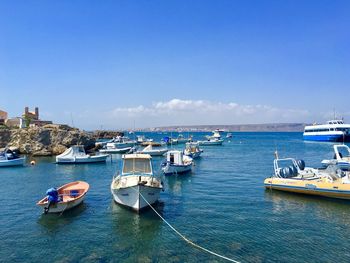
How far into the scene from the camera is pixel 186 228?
19.4m

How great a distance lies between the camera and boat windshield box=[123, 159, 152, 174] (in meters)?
26.6

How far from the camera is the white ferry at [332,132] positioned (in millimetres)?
107875

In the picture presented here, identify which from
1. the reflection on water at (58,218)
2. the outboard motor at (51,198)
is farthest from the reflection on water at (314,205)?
the outboard motor at (51,198)

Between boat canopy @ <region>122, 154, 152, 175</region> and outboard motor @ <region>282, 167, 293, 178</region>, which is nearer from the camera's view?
boat canopy @ <region>122, 154, 152, 175</region>

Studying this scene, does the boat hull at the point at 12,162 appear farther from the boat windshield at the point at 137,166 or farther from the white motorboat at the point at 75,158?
the boat windshield at the point at 137,166

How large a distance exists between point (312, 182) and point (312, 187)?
1.68 feet

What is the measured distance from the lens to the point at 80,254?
51.6 ft

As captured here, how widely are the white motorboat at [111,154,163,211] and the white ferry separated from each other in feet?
330

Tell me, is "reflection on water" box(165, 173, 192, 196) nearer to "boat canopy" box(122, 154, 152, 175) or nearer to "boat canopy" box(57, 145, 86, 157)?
"boat canopy" box(122, 154, 152, 175)

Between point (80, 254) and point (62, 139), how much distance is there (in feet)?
204

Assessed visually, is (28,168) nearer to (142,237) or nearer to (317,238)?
(142,237)

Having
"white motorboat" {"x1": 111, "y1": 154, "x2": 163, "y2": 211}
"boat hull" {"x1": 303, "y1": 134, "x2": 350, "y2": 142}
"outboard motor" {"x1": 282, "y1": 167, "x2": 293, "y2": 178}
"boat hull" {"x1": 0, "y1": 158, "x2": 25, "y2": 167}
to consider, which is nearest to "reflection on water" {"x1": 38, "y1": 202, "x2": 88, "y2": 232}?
"white motorboat" {"x1": 111, "y1": 154, "x2": 163, "y2": 211}

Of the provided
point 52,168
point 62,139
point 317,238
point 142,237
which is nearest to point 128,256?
point 142,237

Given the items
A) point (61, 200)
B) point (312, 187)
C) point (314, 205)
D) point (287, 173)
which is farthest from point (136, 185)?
point (287, 173)
